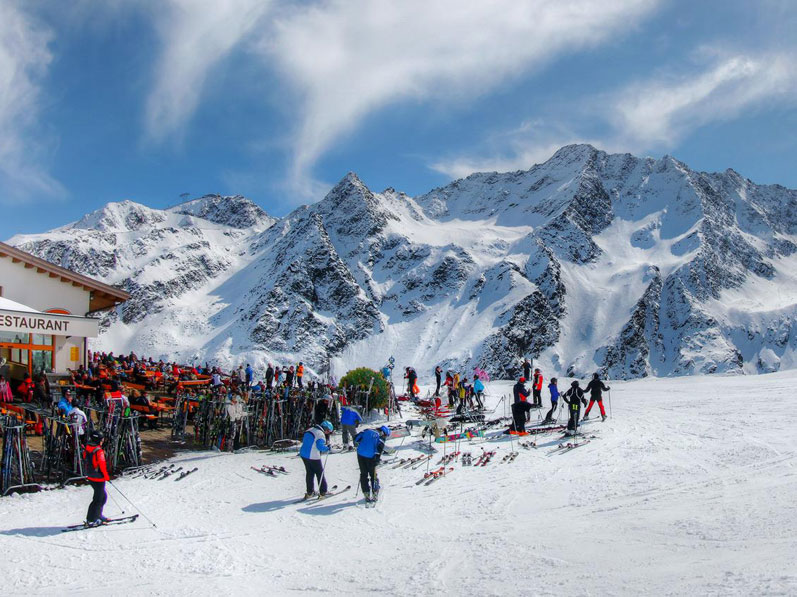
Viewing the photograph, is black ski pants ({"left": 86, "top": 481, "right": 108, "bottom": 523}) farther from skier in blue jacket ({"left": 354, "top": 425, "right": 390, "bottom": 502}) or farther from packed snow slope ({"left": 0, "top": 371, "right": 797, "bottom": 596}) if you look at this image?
skier in blue jacket ({"left": 354, "top": 425, "right": 390, "bottom": 502})

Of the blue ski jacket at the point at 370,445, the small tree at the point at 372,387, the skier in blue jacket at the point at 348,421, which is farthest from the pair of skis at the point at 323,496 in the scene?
the small tree at the point at 372,387

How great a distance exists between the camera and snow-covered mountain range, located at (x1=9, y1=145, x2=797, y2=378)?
4877 inches

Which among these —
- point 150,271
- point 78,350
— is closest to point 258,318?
point 150,271

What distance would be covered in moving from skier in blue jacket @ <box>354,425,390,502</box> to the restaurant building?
13718 millimetres

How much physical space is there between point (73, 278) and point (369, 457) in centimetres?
2219

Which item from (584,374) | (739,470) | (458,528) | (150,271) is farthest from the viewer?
(150,271)

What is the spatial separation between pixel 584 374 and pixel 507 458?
380 ft

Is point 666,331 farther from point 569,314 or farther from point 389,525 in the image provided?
point 389,525

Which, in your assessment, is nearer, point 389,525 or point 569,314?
point 389,525

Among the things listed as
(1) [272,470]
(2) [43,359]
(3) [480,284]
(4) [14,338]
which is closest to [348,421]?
(1) [272,470]

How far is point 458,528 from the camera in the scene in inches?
379

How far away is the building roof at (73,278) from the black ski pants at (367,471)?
19.7 m

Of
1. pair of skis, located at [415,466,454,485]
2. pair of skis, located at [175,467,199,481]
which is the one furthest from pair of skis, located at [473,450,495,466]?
pair of skis, located at [175,467,199,481]

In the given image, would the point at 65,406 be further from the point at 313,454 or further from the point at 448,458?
the point at 448,458
